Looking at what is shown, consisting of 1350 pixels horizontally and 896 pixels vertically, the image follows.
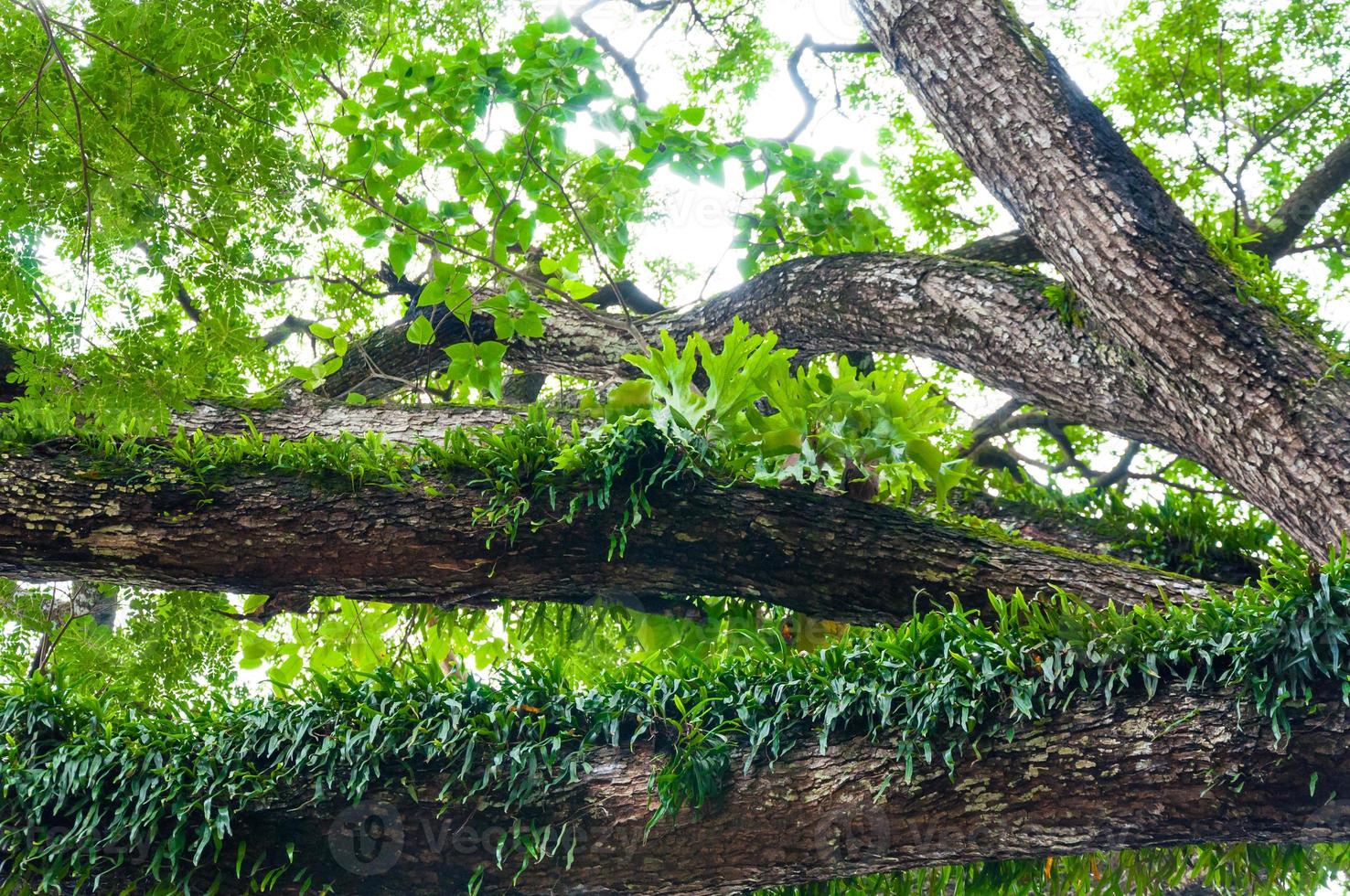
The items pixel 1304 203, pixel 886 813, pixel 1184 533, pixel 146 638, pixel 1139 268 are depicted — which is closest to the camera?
pixel 886 813

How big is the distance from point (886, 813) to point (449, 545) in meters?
1.45

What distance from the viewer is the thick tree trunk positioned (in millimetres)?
2072

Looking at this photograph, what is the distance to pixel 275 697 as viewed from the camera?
9.25 feet

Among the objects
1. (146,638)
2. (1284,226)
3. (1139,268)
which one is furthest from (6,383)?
(1284,226)

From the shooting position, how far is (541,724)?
263 cm

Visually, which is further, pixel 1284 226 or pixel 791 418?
pixel 1284 226

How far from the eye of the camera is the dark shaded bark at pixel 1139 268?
2.81 metres

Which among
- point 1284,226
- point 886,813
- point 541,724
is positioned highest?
point 1284,226

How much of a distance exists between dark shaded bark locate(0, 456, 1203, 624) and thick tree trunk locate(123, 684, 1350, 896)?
2.00ft

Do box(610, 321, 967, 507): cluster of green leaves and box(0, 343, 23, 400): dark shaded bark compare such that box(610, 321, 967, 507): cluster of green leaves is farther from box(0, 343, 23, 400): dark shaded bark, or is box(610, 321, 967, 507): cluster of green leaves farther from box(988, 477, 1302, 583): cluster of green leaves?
box(0, 343, 23, 400): dark shaded bark

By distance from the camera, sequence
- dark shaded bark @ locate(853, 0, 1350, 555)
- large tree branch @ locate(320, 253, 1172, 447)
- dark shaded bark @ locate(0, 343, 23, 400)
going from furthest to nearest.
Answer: dark shaded bark @ locate(0, 343, 23, 400) < large tree branch @ locate(320, 253, 1172, 447) < dark shaded bark @ locate(853, 0, 1350, 555)

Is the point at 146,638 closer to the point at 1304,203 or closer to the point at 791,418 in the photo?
the point at 791,418

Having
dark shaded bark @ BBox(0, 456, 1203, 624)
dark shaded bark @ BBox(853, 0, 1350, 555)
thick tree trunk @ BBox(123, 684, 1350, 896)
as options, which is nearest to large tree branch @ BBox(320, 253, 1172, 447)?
dark shaded bark @ BBox(853, 0, 1350, 555)

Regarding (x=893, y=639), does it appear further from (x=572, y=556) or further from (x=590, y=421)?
(x=590, y=421)
